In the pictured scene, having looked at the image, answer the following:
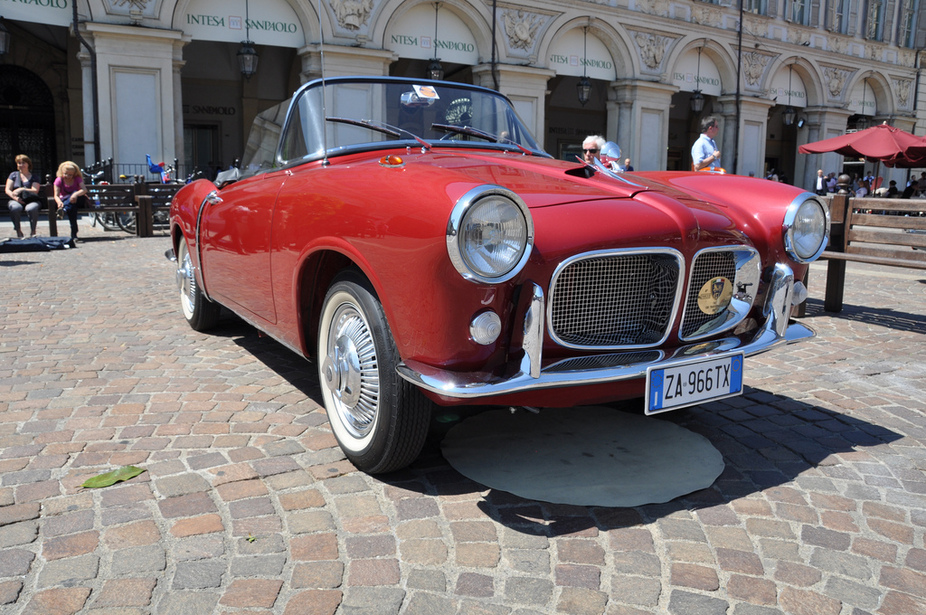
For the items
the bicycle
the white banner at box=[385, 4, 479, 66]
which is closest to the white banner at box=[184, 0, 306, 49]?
the white banner at box=[385, 4, 479, 66]

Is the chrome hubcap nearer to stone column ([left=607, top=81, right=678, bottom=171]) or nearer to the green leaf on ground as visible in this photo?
the green leaf on ground

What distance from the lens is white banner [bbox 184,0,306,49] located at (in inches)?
669

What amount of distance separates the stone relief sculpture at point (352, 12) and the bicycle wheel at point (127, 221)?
24.0ft

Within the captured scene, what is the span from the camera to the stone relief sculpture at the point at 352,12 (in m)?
18.2

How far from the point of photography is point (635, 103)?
23.0m

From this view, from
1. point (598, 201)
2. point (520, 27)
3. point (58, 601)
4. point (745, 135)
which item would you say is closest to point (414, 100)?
point (598, 201)

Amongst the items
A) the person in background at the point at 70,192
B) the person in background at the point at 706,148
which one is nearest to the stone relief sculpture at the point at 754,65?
the person in background at the point at 706,148

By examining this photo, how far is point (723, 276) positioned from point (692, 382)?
0.57 metres

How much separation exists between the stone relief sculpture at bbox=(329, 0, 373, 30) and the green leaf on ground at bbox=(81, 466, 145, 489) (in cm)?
1726

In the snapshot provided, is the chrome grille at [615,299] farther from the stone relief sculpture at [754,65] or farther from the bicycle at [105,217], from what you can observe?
the stone relief sculpture at [754,65]

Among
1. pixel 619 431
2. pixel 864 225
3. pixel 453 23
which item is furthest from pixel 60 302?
pixel 453 23

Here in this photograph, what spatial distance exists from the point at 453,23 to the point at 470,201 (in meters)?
19.3

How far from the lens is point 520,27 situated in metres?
20.7

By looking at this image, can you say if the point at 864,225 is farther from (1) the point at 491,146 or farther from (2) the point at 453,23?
(2) the point at 453,23
